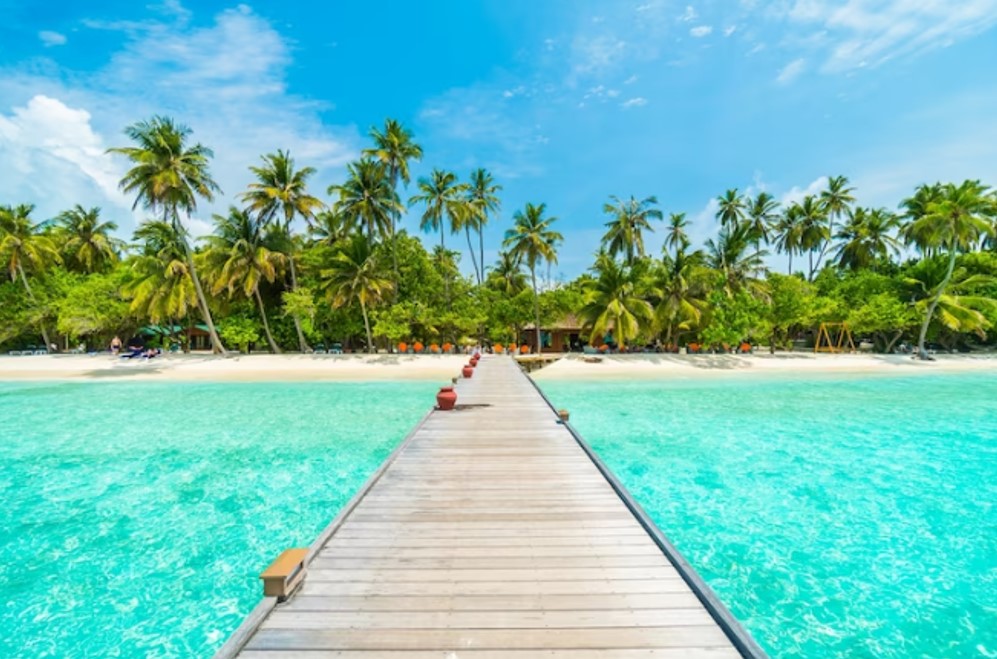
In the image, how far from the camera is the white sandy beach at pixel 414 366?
24969 millimetres

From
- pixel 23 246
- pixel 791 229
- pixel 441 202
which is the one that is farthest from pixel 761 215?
pixel 23 246

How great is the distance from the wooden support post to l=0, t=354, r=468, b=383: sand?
62.6ft

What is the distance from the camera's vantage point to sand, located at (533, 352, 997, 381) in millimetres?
25484

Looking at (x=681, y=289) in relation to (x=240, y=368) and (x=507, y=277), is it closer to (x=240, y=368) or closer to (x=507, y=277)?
(x=507, y=277)

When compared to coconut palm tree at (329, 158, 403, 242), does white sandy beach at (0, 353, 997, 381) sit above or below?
below

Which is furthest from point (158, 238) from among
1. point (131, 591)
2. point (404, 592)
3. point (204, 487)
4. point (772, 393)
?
point (772, 393)

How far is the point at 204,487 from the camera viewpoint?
8.68 metres

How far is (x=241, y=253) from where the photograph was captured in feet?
98.0

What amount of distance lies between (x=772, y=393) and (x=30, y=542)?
24113 mm

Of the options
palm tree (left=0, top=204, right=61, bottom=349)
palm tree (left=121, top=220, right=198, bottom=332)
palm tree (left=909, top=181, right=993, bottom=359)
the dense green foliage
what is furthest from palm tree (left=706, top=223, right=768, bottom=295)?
palm tree (left=0, top=204, right=61, bottom=349)

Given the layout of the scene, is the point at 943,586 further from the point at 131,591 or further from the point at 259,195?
the point at 259,195

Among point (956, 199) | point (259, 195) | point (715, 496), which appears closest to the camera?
point (715, 496)

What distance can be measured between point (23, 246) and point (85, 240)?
6075 millimetres

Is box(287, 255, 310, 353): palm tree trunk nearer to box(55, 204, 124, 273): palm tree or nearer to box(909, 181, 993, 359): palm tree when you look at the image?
box(55, 204, 124, 273): palm tree
